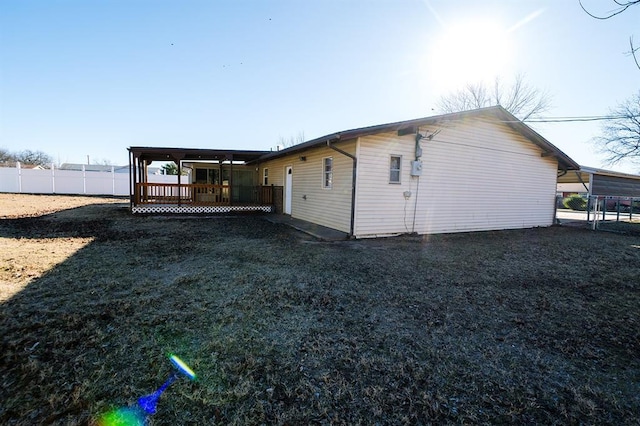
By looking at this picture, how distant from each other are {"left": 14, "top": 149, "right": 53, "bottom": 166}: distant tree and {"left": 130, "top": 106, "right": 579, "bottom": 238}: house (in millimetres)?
59343

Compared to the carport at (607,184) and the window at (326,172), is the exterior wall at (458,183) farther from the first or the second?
the window at (326,172)

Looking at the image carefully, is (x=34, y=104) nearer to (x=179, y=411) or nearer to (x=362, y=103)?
(x=362, y=103)

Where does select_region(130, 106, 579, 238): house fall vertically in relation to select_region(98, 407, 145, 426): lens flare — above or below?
above

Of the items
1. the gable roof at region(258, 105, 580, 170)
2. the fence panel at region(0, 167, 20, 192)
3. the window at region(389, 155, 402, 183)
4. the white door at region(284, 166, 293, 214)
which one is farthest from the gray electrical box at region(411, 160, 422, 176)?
the fence panel at region(0, 167, 20, 192)

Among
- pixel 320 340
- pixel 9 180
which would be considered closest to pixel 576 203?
pixel 320 340

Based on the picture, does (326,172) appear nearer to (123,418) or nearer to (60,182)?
(123,418)

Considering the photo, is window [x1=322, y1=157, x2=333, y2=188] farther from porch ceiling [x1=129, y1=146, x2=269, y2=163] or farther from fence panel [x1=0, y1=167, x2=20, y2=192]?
fence panel [x1=0, y1=167, x2=20, y2=192]

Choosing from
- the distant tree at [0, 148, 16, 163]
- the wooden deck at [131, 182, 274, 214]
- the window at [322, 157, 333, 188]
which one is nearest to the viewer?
the window at [322, 157, 333, 188]

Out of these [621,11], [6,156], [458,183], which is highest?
[6,156]

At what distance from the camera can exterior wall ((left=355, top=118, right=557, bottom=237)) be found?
8.84 metres

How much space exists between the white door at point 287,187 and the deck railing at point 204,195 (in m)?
1.20

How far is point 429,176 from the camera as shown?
9.72 meters

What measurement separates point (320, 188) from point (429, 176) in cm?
358

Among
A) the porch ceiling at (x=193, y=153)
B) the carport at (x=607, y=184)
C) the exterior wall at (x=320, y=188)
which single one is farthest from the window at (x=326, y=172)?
the carport at (x=607, y=184)
